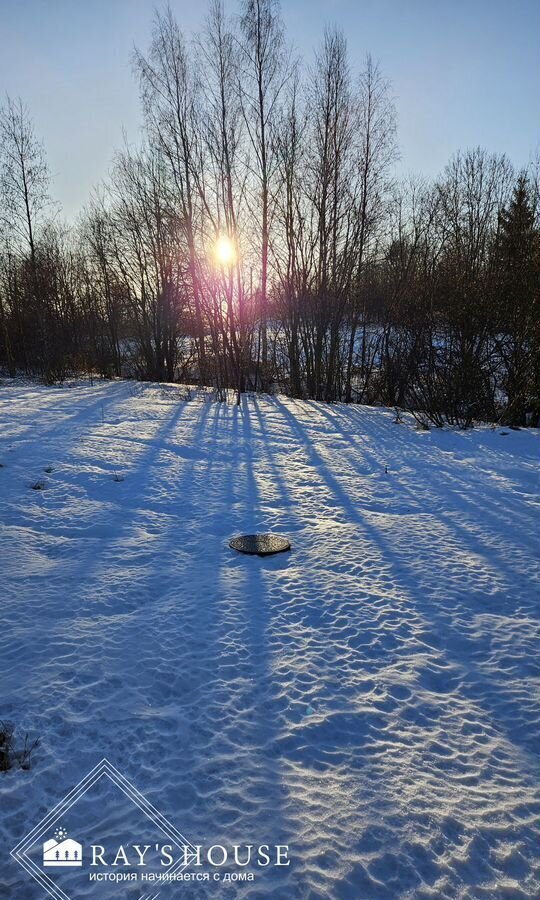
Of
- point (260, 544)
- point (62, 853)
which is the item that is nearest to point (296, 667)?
point (62, 853)

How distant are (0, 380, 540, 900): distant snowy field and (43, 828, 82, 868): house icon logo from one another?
0.09m

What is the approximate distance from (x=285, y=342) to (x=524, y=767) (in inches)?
609

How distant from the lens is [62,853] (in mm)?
1777

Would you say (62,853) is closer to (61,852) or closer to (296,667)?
(61,852)

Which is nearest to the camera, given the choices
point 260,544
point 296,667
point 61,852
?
point 61,852

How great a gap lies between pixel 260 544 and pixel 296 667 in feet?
5.50

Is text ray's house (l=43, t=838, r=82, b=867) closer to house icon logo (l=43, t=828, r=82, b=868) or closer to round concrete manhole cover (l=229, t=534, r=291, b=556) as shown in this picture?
house icon logo (l=43, t=828, r=82, b=868)

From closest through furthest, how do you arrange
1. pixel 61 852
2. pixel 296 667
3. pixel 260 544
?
pixel 61 852
pixel 296 667
pixel 260 544

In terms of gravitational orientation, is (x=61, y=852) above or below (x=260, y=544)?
below

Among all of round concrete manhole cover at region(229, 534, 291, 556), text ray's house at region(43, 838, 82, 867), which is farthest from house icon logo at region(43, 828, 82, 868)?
round concrete manhole cover at region(229, 534, 291, 556)

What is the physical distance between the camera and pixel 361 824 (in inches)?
75.3

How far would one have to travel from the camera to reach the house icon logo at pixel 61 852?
1748mm

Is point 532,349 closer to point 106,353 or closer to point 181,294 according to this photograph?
point 181,294

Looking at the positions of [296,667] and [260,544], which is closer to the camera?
[296,667]
